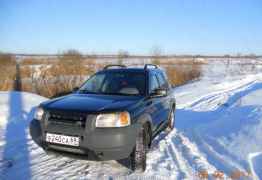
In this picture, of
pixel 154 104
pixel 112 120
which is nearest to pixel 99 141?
pixel 112 120

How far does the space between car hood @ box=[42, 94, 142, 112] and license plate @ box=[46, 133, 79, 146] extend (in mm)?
400

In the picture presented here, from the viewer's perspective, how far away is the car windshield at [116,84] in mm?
4758

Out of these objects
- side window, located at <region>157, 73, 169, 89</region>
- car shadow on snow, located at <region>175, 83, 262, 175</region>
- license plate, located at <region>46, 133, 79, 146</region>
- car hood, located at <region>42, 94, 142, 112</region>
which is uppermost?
side window, located at <region>157, 73, 169, 89</region>

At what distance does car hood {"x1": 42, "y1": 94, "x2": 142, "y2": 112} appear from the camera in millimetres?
3707

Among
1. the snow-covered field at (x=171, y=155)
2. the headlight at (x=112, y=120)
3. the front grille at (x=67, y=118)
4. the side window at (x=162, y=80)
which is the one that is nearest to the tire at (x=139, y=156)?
the snow-covered field at (x=171, y=155)

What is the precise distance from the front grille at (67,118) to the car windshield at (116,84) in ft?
4.14

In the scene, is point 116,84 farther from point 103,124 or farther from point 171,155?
point 171,155

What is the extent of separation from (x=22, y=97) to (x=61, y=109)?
6.03 m

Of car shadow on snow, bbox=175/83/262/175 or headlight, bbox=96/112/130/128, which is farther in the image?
car shadow on snow, bbox=175/83/262/175

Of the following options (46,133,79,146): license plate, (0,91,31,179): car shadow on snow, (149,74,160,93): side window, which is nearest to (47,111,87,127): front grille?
(46,133,79,146): license plate

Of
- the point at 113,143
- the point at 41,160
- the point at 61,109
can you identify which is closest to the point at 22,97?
the point at 41,160

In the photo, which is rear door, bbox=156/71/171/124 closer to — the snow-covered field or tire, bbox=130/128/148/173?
the snow-covered field

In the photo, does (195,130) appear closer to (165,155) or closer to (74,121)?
(165,155)

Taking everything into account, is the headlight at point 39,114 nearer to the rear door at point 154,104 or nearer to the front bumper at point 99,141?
the front bumper at point 99,141
